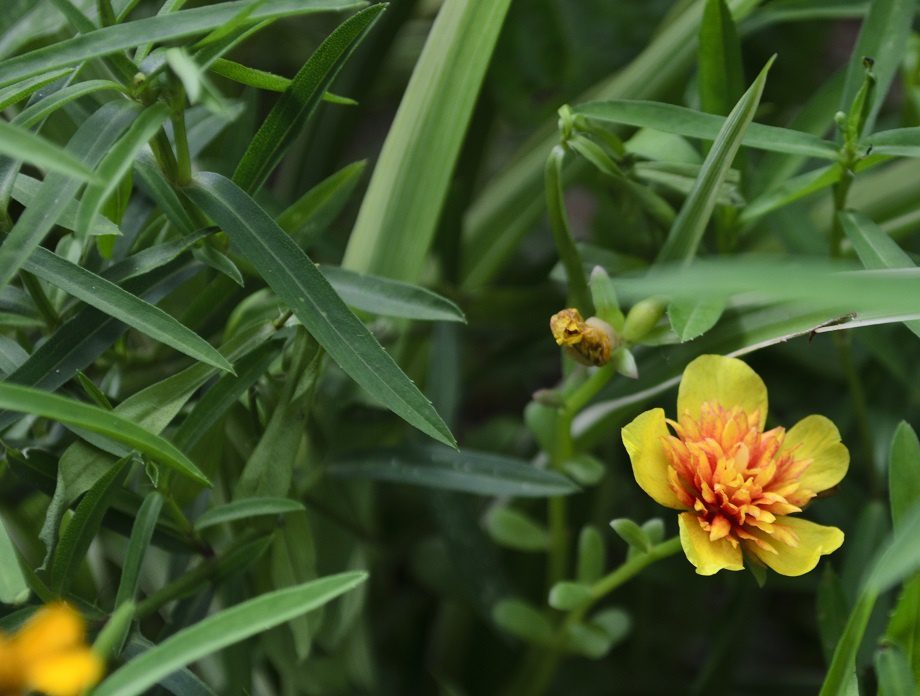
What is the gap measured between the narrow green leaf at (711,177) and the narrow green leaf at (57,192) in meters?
0.22

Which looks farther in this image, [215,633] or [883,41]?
[883,41]

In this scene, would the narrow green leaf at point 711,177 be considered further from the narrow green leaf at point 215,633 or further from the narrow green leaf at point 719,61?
the narrow green leaf at point 215,633

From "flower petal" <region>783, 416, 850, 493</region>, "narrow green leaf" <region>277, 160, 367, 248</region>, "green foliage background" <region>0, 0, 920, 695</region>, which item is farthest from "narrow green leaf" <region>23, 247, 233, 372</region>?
"flower petal" <region>783, 416, 850, 493</region>

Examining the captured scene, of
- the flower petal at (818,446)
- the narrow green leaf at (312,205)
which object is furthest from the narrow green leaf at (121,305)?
the flower petal at (818,446)

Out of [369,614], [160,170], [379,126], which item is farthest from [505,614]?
[379,126]

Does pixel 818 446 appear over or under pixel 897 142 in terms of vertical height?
under

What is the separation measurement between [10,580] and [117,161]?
0.44 feet

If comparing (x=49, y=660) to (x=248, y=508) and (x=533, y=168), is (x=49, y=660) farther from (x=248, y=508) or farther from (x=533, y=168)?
(x=533, y=168)

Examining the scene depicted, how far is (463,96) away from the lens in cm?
49

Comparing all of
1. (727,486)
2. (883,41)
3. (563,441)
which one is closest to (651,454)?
(727,486)

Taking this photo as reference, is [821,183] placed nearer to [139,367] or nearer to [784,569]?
[784,569]

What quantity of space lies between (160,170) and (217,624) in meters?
0.18

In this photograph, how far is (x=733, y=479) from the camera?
0.35 meters

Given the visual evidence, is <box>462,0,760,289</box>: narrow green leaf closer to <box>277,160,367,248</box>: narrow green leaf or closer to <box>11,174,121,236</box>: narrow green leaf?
<box>277,160,367,248</box>: narrow green leaf
